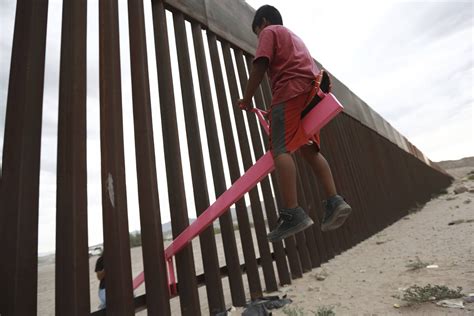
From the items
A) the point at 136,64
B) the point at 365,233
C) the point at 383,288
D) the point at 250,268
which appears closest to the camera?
the point at 136,64

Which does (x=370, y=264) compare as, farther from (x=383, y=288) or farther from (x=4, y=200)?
(x=4, y=200)

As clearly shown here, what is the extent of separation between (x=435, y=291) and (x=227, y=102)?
6.58 ft

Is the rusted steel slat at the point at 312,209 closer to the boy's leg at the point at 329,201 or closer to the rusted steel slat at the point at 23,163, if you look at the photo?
the boy's leg at the point at 329,201

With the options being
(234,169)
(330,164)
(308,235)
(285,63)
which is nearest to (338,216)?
(285,63)

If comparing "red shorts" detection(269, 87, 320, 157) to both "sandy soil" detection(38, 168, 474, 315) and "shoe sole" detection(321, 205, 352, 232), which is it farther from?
"sandy soil" detection(38, 168, 474, 315)

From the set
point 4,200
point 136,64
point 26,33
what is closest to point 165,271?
point 4,200

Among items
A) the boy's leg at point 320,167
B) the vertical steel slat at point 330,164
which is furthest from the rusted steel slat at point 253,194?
the vertical steel slat at point 330,164

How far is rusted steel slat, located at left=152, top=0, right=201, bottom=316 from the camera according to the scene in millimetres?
1912

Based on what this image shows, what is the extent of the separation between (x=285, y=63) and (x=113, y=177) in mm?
1144

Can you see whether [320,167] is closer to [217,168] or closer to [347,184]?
[217,168]

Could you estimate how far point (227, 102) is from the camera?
2.75 m

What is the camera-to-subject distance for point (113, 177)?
1.61 metres

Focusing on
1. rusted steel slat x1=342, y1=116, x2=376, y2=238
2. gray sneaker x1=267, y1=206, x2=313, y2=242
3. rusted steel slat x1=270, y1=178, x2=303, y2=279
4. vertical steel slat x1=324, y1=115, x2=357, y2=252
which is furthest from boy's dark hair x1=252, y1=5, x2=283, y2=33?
rusted steel slat x1=342, y1=116, x2=376, y2=238

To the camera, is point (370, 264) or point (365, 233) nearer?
point (370, 264)
